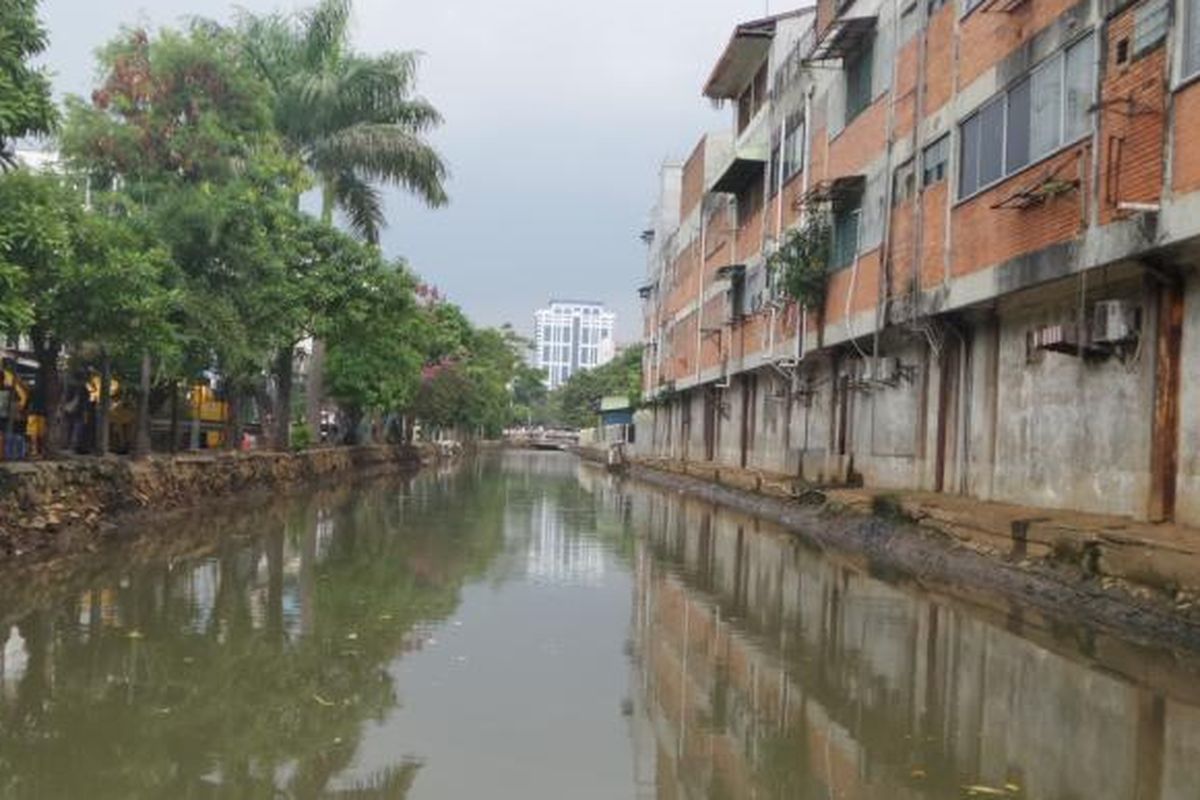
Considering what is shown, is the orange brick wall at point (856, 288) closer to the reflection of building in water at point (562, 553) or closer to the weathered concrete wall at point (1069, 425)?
the weathered concrete wall at point (1069, 425)

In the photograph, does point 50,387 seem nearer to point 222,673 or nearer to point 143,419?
point 143,419

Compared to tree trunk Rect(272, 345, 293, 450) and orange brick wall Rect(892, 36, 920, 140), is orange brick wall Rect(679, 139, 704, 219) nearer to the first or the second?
tree trunk Rect(272, 345, 293, 450)

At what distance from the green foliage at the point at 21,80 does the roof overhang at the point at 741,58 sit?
25.5 metres

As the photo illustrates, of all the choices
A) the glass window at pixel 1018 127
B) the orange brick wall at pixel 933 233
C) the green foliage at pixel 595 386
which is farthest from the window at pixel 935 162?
the green foliage at pixel 595 386

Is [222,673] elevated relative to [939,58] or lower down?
lower down

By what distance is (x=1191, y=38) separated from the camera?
12.8 m

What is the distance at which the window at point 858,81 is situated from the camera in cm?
2556

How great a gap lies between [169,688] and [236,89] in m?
18.2

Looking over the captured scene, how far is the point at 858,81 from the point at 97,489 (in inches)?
686

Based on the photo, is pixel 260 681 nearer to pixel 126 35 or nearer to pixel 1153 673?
pixel 1153 673

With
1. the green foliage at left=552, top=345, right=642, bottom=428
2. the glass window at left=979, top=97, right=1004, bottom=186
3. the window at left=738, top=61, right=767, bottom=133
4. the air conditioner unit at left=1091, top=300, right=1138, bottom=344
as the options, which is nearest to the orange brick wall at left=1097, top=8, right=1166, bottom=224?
the air conditioner unit at left=1091, top=300, right=1138, bottom=344

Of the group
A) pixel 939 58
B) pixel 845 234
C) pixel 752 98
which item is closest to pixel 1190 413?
pixel 939 58

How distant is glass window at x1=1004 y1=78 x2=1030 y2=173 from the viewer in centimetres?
1700

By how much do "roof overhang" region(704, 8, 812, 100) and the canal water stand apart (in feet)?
78.0
